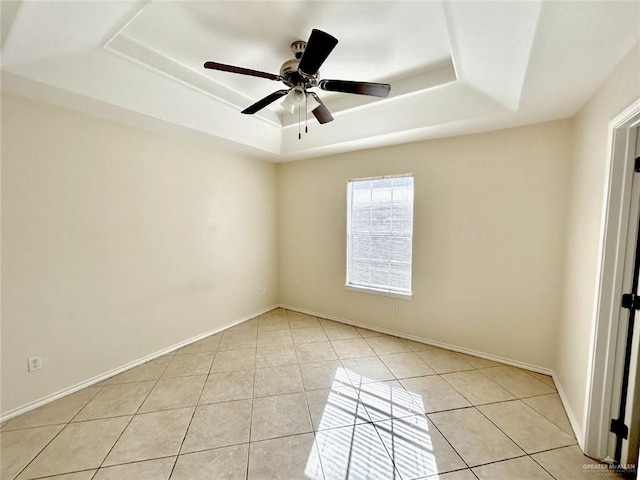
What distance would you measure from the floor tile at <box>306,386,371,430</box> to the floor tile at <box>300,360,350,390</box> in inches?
3.2

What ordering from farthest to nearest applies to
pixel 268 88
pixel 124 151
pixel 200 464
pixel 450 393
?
pixel 268 88 < pixel 124 151 < pixel 450 393 < pixel 200 464

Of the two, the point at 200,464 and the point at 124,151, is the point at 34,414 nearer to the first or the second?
the point at 200,464

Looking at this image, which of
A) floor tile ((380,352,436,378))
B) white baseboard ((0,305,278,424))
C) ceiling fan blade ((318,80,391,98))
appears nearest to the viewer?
ceiling fan blade ((318,80,391,98))

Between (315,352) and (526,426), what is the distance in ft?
6.26

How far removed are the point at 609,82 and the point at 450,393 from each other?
2490mm

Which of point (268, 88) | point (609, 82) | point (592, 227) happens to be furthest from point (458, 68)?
point (268, 88)

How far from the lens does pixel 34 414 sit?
2.01 m

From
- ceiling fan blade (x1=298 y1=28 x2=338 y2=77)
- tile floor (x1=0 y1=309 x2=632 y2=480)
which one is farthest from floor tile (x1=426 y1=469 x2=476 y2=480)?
ceiling fan blade (x1=298 y1=28 x2=338 y2=77)

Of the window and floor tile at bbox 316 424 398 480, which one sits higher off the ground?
the window

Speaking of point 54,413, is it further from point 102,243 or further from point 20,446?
point 102,243

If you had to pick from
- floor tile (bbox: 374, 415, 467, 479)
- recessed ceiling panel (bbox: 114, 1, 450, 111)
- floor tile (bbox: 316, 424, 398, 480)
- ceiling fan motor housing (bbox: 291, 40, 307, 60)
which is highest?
recessed ceiling panel (bbox: 114, 1, 450, 111)

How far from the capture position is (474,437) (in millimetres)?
1777

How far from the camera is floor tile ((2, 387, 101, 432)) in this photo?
1.91 m

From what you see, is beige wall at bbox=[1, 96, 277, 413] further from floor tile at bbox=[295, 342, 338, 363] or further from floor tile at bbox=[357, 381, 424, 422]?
floor tile at bbox=[357, 381, 424, 422]
